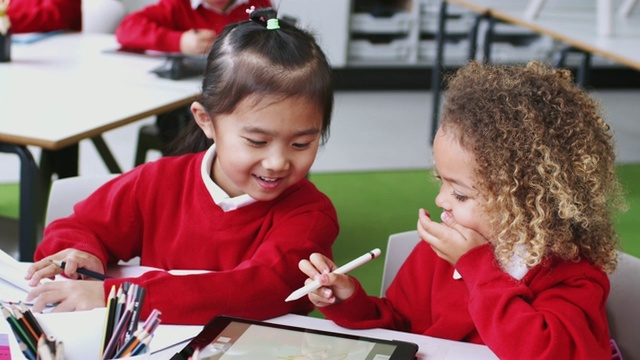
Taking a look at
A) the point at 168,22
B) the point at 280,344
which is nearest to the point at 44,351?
the point at 280,344

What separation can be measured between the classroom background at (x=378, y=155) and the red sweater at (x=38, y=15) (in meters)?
0.68

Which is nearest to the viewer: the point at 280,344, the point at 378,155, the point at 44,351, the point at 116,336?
the point at 44,351

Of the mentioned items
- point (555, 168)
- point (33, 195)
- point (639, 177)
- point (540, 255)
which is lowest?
point (639, 177)

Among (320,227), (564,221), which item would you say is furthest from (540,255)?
(320,227)

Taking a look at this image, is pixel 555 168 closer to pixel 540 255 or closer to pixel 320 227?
pixel 540 255

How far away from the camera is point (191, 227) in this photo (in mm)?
1555

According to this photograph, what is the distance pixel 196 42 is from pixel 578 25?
6.16 feet

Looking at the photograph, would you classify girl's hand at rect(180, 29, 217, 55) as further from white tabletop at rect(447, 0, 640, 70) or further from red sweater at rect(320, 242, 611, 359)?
red sweater at rect(320, 242, 611, 359)

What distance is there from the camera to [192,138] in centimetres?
203

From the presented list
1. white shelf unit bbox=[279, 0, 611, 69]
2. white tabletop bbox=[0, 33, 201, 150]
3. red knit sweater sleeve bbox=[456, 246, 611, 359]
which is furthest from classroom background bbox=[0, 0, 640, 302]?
red knit sweater sleeve bbox=[456, 246, 611, 359]

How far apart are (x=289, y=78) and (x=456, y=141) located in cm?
31

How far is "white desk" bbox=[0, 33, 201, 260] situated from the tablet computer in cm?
103

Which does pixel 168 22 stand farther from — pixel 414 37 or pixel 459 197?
pixel 414 37

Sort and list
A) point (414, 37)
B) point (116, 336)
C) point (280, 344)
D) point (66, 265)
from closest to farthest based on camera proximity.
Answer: point (116, 336), point (280, 344), point (66, 265), point (414, 37)
